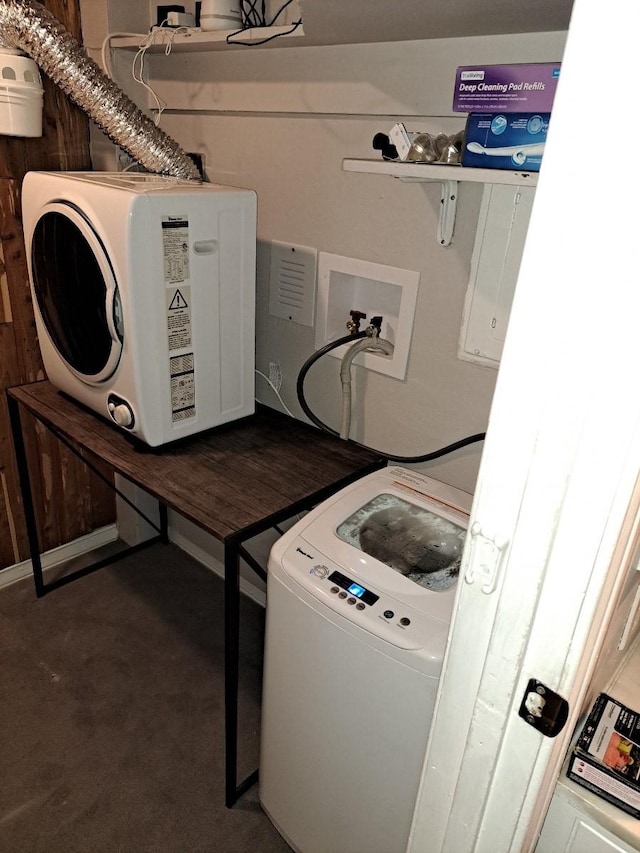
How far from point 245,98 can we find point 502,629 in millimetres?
1609

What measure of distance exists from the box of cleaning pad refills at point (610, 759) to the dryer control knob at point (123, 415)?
1.18 metres

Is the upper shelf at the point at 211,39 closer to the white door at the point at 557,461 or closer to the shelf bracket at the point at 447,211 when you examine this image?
the shelf bracket at the point at 447,211

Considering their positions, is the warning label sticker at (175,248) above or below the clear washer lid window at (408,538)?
above

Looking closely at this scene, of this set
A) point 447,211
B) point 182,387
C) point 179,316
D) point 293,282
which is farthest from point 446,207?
point 182,387

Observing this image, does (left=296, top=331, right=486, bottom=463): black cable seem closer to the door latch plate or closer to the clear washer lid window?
the clear washer lid window

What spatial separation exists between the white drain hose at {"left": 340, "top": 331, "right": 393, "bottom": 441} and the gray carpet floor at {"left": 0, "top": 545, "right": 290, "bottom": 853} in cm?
96

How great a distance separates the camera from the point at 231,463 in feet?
5.00

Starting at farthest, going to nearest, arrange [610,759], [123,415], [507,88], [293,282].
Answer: [293,282] → [123,415] → [507,88] → [610,759]

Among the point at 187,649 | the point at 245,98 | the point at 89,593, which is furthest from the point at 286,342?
the point at 89,593

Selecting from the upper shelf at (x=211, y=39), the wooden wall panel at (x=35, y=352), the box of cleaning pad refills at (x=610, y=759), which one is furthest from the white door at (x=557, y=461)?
the wooden wall panel at (x=35, y=352)

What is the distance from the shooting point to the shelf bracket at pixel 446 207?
1.30 meters

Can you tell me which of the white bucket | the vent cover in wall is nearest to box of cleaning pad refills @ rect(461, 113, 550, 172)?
the vent cover in wall

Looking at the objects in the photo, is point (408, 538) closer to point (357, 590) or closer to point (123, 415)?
point (357, 590)

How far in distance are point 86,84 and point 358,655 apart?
161cm
